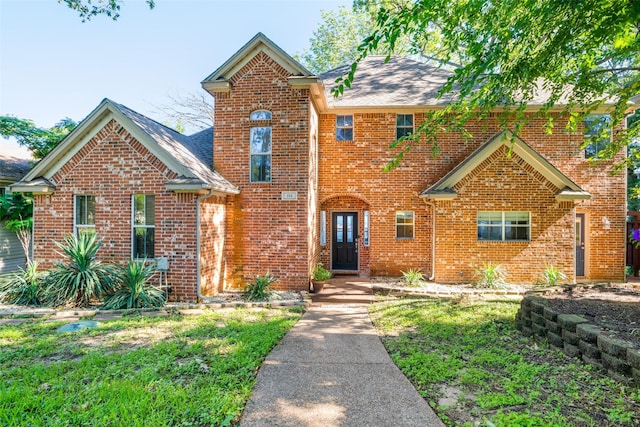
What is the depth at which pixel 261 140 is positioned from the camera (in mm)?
9383

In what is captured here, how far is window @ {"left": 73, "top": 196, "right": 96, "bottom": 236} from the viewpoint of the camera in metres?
8.47

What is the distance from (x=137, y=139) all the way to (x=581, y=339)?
32.7ft

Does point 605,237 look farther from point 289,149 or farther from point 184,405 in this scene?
point 184,405

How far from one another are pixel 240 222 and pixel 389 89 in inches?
296

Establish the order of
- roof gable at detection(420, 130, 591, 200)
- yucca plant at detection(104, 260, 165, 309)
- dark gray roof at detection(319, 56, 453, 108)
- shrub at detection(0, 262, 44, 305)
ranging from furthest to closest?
dark gray roof at detection(319, 56, 453, 108) < roof gable at detection(420, 130, 591, 200) < shrub at detection(0, 262, 44, 305) < yucca plant at detection(104, 260, 165, 309)

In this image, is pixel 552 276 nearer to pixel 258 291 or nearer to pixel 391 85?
pixel 391 85

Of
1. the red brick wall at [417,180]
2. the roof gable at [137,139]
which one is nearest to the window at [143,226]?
the roof gable at [137,139]

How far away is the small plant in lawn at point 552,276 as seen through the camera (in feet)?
31.1

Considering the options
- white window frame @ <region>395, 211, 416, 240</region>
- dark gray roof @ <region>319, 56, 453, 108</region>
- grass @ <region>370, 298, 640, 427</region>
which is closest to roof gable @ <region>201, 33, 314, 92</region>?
dark gray roof @ <region>319, 56, 453, 108</region>

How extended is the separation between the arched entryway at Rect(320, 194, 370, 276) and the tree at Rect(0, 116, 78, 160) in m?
11.7

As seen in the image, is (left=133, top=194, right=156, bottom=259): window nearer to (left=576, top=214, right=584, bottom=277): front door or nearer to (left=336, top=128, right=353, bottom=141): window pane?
(left=336, top=128, right=353, bottom=141): window pane

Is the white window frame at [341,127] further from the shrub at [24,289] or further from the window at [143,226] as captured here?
the shrub at [24,289]

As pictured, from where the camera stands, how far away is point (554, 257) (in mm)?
10133

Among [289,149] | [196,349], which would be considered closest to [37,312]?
[196,349]
